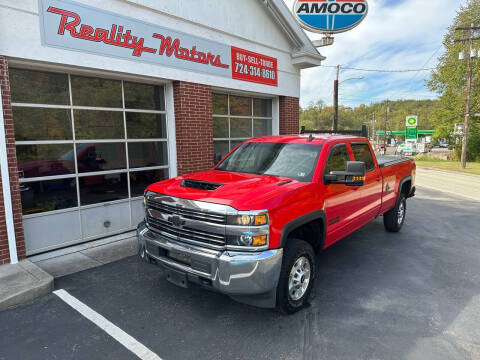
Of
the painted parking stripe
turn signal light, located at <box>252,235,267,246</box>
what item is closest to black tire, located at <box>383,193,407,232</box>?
turn signal light, located at <box>252,235,267,246</box>

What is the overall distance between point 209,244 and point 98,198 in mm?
3822

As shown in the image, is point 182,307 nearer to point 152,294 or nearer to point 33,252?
point 152,294

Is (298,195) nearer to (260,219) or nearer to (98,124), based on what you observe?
(260,219)

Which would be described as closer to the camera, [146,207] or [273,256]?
[273,256]

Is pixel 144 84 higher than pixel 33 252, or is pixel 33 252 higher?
pixel 144 84

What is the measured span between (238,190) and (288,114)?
761cm

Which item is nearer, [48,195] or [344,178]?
[344,178]

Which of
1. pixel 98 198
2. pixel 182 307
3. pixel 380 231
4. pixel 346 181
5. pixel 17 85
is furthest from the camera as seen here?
pixel 380 231

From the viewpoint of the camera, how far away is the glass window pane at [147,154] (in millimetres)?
6668

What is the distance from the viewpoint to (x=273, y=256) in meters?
3.03

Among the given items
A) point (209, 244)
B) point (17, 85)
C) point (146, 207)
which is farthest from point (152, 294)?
point (17, 85)

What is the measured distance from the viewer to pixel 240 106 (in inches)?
368

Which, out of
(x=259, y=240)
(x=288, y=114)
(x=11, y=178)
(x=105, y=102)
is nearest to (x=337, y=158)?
(x=259, y=240)

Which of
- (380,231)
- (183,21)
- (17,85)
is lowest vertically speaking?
(380,231)
